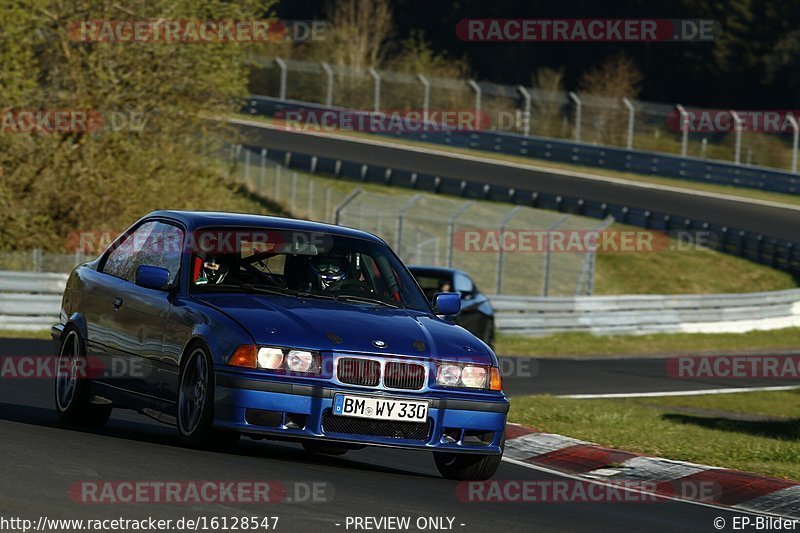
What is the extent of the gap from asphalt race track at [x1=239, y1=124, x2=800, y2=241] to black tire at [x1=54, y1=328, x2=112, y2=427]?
1108 inches

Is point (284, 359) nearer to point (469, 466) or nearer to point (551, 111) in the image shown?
point (469, 466)

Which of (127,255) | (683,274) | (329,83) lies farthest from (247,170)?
(127,255)

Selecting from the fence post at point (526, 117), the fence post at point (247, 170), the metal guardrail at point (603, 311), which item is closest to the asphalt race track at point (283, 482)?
the metal guardrail at point (603, 311)

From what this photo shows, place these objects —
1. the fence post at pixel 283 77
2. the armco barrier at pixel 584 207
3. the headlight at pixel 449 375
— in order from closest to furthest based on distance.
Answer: the headlight at pixel 449 375 → the armco barrier at pixel 584 207 → the fence post at pixel 283 77

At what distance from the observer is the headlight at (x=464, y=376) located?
29.4 feet

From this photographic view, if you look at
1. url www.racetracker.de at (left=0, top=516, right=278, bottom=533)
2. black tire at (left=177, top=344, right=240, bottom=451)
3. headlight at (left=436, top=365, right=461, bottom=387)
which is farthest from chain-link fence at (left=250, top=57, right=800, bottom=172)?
url www.racetracker.de at (left=0, top=516, right=278, bottom=533)

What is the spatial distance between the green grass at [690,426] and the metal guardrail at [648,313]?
802cm

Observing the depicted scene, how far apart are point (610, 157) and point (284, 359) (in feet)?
143

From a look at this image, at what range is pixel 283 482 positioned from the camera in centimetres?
813

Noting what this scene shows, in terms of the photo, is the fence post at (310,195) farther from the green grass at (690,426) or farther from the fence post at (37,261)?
the green grass at (690,426)

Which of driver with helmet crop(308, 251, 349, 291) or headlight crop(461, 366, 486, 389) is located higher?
driver with helmet crop(308, 251, 349, 291)

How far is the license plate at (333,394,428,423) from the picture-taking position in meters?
8.64

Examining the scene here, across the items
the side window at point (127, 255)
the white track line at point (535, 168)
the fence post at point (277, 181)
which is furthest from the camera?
the white track line at point (535, 168)

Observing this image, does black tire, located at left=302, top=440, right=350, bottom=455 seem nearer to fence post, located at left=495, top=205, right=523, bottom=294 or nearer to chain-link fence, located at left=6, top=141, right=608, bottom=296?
chain-link fence, located at left=6, top=141, right=608, bottom=296
